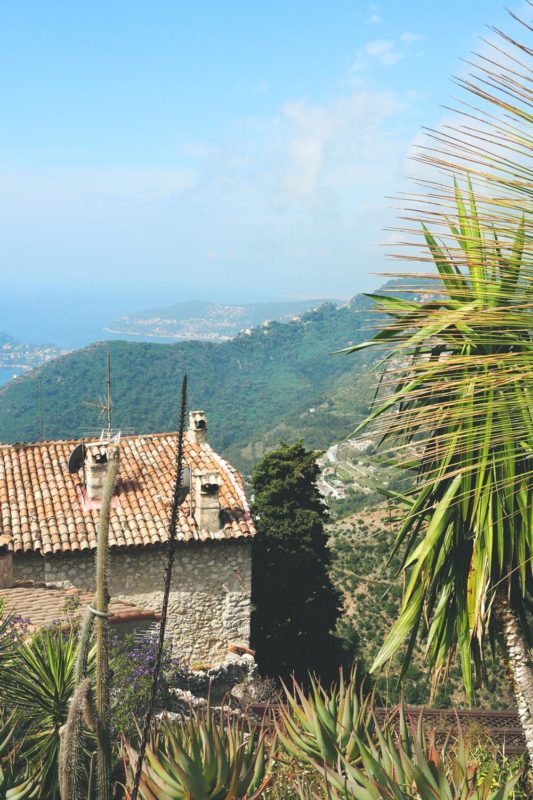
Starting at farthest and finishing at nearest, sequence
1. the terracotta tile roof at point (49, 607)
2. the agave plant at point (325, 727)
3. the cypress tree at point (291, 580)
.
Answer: the cypress tree at point (291, 580), the terracotta tile roof at point (49, 607), the agave plant at point (325, 727)

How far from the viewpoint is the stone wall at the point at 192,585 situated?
11.6 metres

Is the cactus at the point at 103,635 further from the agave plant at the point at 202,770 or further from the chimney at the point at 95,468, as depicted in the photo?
the chimney at the point at 95,468

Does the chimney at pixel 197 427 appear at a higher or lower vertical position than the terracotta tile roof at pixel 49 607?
higher

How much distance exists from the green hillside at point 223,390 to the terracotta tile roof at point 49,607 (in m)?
34.8

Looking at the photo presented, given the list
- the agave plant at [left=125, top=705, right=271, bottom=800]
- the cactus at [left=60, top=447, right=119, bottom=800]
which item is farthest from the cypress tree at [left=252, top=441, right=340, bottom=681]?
the cactus at [left=60, top=447, right=119, bottom=800]

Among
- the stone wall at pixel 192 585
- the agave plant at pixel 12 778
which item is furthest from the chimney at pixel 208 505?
the agave plant at pixel 12 778

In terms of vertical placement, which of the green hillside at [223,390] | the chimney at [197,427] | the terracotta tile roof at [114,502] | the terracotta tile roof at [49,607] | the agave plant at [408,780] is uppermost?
the chimney at [197,427]

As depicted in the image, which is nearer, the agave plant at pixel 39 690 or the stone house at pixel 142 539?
the agave plant at pixel 39 690

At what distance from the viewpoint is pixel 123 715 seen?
6.85 meters

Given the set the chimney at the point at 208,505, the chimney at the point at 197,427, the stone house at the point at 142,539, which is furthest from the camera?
the chimney at the point at 197,427

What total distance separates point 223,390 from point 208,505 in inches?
3849

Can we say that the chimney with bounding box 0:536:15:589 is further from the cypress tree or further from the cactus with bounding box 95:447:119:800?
the cactus with bounding box 95:447:119:800

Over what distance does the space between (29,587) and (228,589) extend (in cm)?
320

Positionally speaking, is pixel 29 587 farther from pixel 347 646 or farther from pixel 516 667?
pixel 347 646
